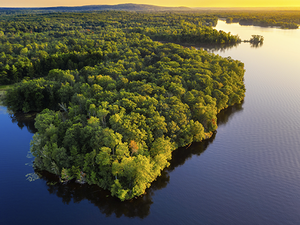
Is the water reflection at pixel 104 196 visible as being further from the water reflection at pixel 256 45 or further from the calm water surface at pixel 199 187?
the water reflection at pixel 256 45

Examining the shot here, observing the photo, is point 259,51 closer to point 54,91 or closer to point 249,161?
point 249,161

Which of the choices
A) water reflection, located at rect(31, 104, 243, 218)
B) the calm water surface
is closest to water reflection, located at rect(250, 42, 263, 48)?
the calm water surface

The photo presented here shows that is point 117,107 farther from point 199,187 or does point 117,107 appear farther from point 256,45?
point 256,45

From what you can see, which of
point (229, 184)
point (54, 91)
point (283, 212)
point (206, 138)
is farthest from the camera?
point (54, 91)

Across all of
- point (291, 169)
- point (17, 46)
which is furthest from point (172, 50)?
point (17, 46)

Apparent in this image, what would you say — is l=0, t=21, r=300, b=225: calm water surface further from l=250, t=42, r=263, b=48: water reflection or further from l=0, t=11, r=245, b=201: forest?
l=250, t=42, r=263, b=48: water reflection

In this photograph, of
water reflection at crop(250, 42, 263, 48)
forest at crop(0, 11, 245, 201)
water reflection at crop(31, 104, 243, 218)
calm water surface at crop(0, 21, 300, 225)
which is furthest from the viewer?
water reflection at crop(250, 42, 263, 48)
